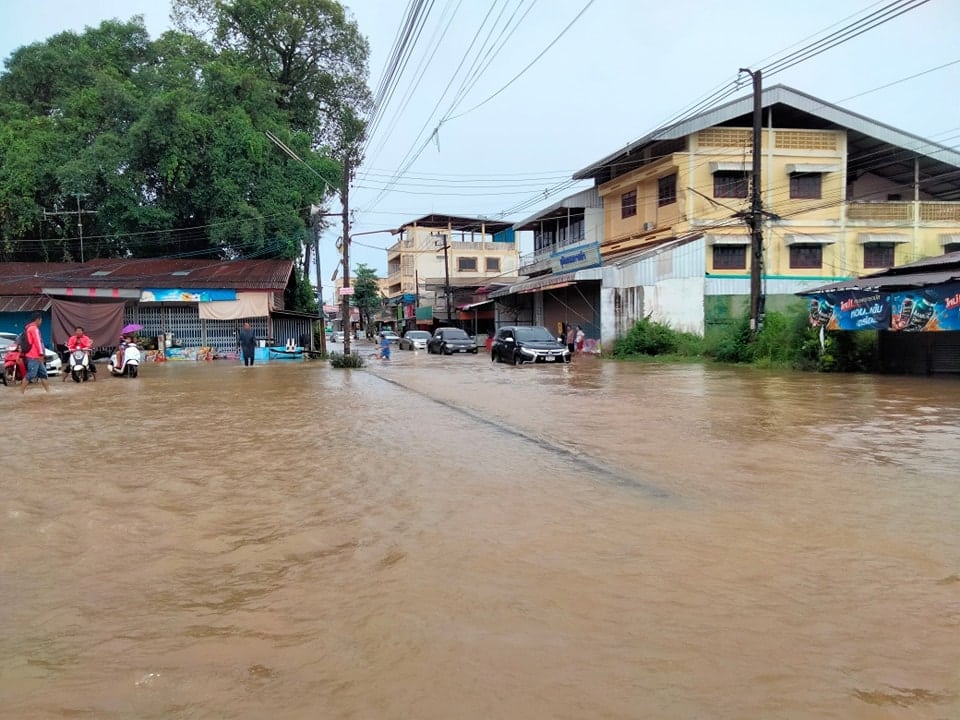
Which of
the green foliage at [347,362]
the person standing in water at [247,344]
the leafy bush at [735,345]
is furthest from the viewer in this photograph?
the person standing in water at [247,344]

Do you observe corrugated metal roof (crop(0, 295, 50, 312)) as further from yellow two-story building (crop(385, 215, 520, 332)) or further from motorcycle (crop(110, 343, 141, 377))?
yellow two-story building (crop(385, 215, 520, 332))

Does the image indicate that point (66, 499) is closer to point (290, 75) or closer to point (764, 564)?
point (764, 564)

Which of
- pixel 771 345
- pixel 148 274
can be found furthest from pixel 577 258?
pixel 148 274

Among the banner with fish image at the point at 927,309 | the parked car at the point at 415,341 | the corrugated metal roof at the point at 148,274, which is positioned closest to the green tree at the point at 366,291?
the parked car at the point at 415,341

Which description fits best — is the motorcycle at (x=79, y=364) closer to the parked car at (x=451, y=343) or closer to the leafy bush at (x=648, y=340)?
the parked car at (x=451, y=343)

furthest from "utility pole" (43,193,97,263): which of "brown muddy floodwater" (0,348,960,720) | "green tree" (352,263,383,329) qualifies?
"green tree" (352,263,383,329)

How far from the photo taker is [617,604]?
3717mm

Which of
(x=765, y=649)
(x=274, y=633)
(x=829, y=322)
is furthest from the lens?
(x=829, y=322)

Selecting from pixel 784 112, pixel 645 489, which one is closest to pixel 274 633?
pixel 645 489

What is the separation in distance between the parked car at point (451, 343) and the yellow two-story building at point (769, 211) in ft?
25.3

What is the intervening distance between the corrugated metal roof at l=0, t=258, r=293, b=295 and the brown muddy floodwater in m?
21.0

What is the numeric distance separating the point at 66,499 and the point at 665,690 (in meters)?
5.42

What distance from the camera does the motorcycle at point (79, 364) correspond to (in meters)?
18.2

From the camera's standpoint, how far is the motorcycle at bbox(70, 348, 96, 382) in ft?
59.8
